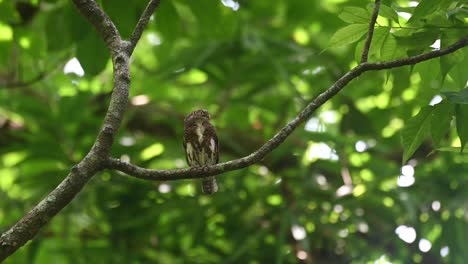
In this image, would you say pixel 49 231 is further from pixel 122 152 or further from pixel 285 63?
pixel 285 63

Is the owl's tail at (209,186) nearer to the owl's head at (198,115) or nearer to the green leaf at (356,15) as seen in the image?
the owl's head at (198,115)

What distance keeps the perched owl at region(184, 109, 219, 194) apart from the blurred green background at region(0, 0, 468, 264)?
1202mm

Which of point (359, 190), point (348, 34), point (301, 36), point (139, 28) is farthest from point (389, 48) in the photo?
point (301, 36)

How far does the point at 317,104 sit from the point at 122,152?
271 cm

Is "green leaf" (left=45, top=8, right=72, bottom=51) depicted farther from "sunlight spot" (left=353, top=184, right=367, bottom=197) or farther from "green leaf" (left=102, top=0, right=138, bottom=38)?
"sunlight spot" (left=353, top=184, right=367, bottom=197)

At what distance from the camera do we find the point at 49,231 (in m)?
5.57

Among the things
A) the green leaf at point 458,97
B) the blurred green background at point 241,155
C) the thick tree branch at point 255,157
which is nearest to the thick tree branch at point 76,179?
the thick tree branch at point 255,157

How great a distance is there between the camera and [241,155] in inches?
210

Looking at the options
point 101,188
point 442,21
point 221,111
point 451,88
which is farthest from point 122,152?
point 442,21

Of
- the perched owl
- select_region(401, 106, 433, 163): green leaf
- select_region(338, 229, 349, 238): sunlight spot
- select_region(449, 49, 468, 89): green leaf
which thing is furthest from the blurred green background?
select_region(401, 106, 433, 163): green leaf

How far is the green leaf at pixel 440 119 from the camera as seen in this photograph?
247 cm

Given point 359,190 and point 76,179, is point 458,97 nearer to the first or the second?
point 76,179

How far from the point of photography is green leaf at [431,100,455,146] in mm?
2469

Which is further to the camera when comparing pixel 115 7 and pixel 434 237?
pixel 434 237
